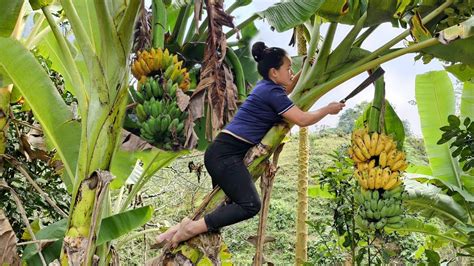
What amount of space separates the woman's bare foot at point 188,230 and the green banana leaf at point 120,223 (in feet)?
1.49

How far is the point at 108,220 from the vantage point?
1883 mm

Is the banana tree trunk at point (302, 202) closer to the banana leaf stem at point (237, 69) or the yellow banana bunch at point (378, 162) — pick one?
the banana leaf stem at point (237, 69)

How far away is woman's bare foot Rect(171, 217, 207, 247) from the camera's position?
4.72 feet

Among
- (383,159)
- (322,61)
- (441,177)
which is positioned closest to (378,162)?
(383,159)

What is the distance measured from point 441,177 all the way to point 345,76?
69.9 inches

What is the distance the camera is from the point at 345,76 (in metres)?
1.59

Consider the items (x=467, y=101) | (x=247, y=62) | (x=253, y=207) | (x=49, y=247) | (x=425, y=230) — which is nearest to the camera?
(x=253, y=207)

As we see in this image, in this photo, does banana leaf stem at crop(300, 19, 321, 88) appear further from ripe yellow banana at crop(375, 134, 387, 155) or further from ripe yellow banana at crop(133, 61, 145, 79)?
ripe yellow banana at crop(133, 61, 145, 79)

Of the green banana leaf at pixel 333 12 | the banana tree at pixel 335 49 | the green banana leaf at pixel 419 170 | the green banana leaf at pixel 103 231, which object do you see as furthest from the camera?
the green banana leaf at pixel 419 170

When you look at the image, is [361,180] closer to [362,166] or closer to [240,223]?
[362,166]

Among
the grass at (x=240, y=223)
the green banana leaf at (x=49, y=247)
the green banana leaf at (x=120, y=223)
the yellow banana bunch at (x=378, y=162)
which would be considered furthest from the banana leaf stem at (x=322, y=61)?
the grass at (x=240, y=223)

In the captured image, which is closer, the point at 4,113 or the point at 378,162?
the point at 378,162

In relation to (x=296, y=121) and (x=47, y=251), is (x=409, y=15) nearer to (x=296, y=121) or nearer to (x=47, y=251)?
(x=296, y=121)

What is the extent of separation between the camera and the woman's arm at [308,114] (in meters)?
1.47
